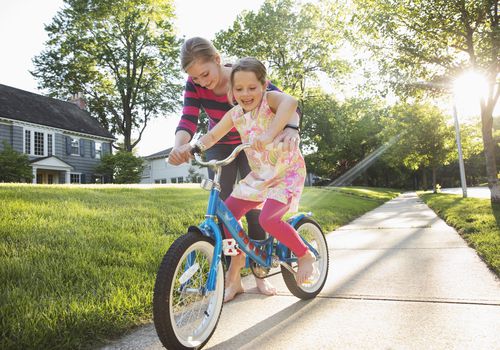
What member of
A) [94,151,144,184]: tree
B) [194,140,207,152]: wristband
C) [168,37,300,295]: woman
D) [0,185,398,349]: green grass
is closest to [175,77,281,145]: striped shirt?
[168,37,300,295]: woman

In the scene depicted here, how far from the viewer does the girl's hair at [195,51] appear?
2420mm

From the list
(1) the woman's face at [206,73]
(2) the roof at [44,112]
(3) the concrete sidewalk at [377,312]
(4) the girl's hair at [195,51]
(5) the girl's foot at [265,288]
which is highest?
(2) the roof at [44,112]

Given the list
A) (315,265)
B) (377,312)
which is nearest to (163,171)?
(315,265)

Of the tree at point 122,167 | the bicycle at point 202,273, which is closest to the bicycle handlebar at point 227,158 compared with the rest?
the bicycle at point 202,273

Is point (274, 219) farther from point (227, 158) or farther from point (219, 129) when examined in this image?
point (219, 129)

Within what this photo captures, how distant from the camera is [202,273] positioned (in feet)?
7.20

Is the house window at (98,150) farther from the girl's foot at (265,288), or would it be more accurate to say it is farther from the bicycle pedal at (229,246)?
the bicycle pedal at (229,246)

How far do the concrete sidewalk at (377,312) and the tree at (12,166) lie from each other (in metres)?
19.3

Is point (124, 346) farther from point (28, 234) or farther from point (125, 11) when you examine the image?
point (125, 11)

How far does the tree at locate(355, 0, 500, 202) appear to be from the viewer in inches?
330

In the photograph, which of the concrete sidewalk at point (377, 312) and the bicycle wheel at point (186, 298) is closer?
the bicycle wheel at point (186, 298)

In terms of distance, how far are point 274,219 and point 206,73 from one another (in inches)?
44.6

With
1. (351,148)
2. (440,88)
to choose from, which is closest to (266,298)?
(440,88)

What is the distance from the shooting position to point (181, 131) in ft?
8.79
